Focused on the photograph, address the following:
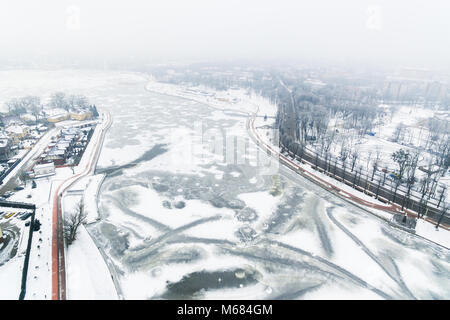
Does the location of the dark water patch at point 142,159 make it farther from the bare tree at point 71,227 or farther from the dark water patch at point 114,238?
the dark water patch at point 114,238

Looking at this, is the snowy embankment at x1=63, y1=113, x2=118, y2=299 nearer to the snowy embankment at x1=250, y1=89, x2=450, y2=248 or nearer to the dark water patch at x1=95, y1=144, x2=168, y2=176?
the dark water patch at x1=95, y1=144, x2=168, y2=176

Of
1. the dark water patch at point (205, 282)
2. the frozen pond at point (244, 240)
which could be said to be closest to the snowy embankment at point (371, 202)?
the frozen pond at point (244, 240)

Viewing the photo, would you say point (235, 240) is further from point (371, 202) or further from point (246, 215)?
point (371, 202)

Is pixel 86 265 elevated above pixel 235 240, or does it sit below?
above

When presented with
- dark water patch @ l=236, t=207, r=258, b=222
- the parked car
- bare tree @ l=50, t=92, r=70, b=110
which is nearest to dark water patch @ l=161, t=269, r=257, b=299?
dark water patch @ l=236, t=207, r=258, b=222

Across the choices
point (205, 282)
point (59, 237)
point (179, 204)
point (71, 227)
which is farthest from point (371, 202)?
point (59, 237)

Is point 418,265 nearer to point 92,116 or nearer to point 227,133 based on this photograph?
point 227,133
